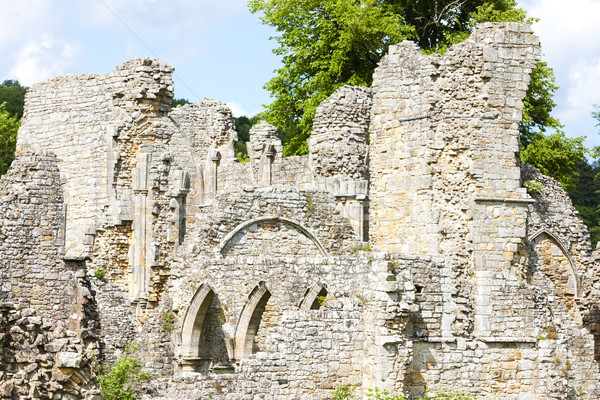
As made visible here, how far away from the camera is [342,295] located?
53.4 feet

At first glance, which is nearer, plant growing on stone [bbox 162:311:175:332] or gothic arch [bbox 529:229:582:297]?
plant growing on stone [bbox 162:311:175:332]

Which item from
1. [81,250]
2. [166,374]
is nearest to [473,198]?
[166,374]

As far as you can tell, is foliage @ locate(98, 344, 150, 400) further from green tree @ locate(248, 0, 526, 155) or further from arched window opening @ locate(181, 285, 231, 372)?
green tree @ locate(248, 0, 526, 155)

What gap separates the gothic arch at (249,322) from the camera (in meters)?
19.7

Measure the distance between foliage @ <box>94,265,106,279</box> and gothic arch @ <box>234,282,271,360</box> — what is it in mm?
3788

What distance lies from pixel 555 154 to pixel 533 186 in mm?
10118

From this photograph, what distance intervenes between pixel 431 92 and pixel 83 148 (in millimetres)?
10048

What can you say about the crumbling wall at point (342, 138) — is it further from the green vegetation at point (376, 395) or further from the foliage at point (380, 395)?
the foliage at point (380, 395)

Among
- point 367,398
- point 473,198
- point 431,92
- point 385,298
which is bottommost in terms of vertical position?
point 367,398

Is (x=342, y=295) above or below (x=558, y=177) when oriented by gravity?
below

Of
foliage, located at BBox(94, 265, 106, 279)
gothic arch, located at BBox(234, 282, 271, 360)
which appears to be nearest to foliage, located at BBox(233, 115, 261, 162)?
foliage, located at BBox(94, 265, 106, 279)

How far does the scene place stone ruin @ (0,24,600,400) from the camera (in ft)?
51.1

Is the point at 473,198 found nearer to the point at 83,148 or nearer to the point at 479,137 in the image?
the point at 479,137

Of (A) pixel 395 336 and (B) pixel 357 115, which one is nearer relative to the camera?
(A) pixel 395 336
